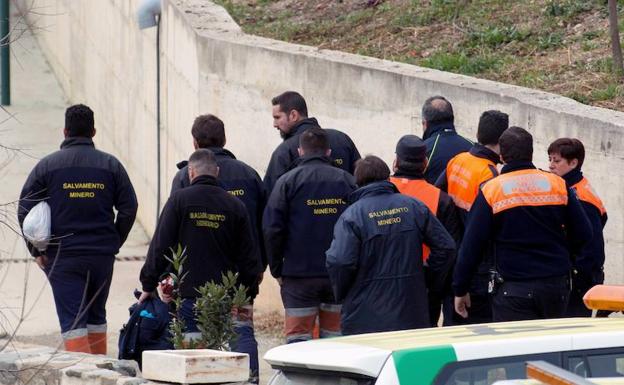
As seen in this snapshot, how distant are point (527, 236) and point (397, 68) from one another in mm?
3686

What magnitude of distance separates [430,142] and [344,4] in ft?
21.8

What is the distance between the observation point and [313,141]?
8383mm

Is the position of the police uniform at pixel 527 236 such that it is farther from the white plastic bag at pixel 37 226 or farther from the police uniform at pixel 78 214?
the white plastic bag at pixel 37 226

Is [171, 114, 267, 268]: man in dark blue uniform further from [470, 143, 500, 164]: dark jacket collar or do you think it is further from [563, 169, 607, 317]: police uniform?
[563, 169, 607, 317]: police uniform

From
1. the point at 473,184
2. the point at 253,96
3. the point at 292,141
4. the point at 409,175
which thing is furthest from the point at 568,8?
the point at 409,175

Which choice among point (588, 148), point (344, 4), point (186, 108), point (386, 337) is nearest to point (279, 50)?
point (186, 108)

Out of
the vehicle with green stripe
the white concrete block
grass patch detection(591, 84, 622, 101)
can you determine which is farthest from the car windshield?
grass patch detection(591, 84, 622, 101)

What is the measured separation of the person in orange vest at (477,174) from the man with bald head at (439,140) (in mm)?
282

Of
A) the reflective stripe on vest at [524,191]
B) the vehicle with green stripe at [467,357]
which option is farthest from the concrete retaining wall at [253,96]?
the vehicle with green stripe at [467,357]

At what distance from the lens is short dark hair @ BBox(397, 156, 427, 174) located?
785 centimetres

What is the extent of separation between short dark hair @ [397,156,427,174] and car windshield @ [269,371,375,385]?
2852mm

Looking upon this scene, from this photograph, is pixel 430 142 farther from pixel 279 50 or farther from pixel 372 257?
pixel 279 50

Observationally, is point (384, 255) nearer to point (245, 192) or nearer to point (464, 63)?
point (245, 192)

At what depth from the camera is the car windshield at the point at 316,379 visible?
4.78 m
